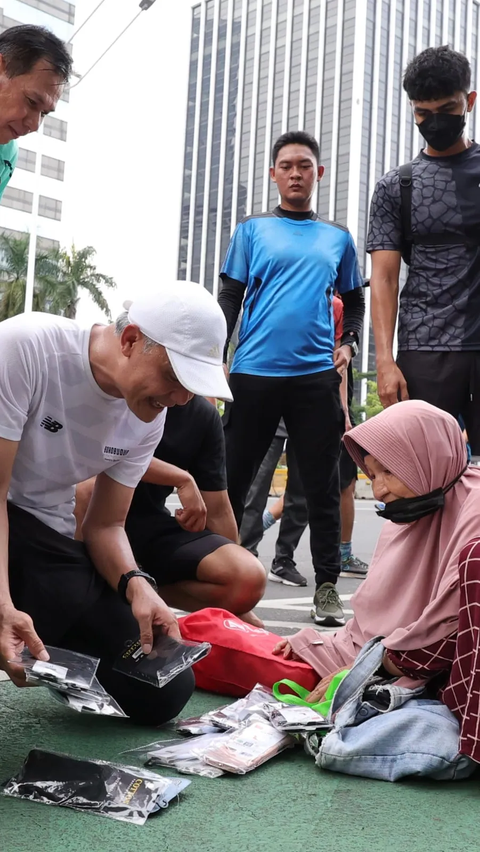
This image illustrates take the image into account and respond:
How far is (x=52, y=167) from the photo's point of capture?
5625 cm

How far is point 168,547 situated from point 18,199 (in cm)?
5390

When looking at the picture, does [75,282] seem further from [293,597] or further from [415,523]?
[415,523]

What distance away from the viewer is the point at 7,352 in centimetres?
234

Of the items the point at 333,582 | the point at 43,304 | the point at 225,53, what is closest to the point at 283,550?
the point at 333,582

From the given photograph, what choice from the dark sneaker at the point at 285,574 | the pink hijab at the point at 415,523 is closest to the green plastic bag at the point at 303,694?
the pink hijab at the point at 415,523

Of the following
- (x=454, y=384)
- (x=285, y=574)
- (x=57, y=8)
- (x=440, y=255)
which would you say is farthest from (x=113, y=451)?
(x=57, y=8)

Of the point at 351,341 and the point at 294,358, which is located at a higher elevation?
the point at 351,341

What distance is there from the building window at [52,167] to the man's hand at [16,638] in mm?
56840

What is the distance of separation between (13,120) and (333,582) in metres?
2.48

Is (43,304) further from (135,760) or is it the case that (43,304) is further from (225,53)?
(225,53)

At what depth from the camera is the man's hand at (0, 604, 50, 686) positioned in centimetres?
208

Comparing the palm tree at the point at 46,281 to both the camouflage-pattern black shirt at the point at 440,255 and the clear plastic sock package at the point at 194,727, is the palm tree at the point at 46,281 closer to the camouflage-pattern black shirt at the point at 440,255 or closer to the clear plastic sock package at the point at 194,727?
the camouflage-pattern black shirt at the point at 440,255

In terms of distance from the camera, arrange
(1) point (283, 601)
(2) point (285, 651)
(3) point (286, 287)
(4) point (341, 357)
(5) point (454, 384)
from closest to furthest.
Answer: (2) point (285, 651) < (5) point (454, 384) < (3) point (286, 287) < (4) point (341, 357) < (1) point (283, 601)

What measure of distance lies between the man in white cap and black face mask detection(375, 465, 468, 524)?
0.70 m
